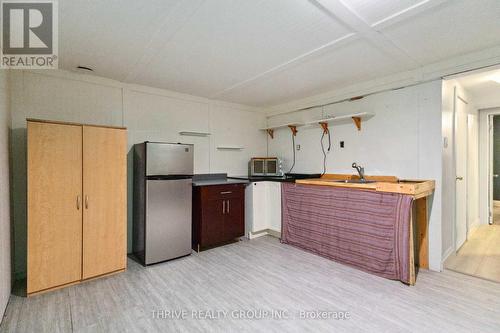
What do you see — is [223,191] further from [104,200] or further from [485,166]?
[485,166]

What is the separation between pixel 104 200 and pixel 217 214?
1425mm

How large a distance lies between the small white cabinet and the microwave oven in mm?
361

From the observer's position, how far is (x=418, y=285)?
2348 mm

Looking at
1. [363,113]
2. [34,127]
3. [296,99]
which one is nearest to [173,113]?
[34,127]

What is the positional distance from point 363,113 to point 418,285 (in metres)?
2.00

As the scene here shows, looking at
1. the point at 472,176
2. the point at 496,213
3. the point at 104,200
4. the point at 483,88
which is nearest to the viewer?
the point at 104,200

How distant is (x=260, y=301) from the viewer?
6.90 ft

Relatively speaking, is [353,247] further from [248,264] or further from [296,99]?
[296,99]

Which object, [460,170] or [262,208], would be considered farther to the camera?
[262,208]

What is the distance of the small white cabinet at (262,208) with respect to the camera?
12.4 feet

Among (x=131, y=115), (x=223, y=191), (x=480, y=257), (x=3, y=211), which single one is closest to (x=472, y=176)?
(x=480, y=257)

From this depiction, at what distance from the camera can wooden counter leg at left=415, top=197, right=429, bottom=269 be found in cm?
273

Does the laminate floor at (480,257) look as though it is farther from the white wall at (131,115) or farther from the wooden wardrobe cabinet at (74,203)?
the wooden wardrobe cabinet at (74,203)

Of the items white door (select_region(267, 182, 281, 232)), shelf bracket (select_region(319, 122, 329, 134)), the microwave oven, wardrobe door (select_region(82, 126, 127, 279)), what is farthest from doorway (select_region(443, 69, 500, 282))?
wardrobe door (select_region(82, 126, 127, 279))
